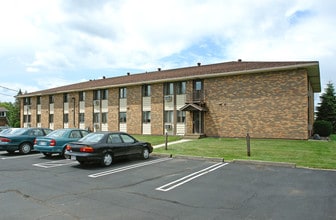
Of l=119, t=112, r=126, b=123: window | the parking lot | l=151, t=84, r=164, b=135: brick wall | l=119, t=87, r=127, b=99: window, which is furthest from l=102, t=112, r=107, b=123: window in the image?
the parking lot

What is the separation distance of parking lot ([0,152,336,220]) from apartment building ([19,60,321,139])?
1031 cm

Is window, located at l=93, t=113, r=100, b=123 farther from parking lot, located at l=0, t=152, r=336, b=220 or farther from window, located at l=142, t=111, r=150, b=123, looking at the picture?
parking lot, located at l=0, t=152, r=336, b=220

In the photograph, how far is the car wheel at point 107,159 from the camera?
9.48 m

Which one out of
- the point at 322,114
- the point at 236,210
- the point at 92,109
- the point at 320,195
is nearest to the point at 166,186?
the point at 236,210

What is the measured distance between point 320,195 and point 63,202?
5617 millimetres

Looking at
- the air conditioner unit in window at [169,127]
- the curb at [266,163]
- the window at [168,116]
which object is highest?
the window at [168,116]

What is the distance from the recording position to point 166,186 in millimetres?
6676

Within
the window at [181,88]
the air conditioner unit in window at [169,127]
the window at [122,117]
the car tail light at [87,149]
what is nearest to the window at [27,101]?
the window at [122,117]

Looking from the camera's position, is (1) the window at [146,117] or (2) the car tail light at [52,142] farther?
(1) the window at [146,117]

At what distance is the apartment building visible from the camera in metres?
18.0

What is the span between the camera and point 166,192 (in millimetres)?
6121

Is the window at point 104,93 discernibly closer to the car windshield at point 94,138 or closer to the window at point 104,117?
the window at point 104,117

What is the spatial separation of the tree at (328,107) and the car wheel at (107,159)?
32.9m

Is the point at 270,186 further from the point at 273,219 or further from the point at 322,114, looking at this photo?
the point at 322,114
